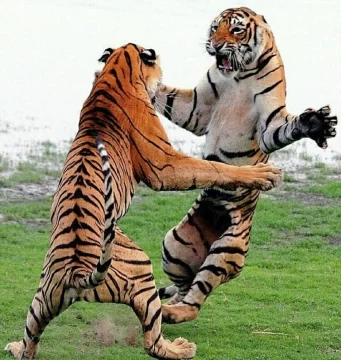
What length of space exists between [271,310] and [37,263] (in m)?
1.87

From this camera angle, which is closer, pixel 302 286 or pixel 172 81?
pixel 302 286

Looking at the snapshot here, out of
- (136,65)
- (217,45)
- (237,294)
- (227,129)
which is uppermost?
(217,45)

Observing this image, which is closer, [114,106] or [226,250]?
[114,106]

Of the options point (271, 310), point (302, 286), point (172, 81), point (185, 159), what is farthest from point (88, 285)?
point (172, 81)

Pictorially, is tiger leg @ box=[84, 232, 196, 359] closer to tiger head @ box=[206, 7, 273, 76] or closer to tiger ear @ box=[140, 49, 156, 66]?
tiger ear @ box=[140, 49, 156, 66]

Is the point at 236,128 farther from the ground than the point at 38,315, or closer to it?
→ farther from the ground

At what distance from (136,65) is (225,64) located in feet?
1.93

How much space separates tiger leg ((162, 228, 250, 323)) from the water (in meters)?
5.33

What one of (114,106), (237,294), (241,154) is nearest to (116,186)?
(114,106)

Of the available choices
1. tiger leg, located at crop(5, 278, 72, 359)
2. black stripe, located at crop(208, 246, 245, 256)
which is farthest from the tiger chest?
tiger leg, located at crop(5, 278, 72, 359)

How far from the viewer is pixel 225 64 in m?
5.88

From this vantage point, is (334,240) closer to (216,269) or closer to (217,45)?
(216,269)

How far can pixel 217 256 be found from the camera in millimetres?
6043

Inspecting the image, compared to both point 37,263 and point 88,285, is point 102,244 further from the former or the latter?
point 37,263
